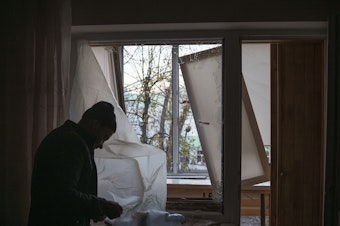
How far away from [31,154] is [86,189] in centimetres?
42

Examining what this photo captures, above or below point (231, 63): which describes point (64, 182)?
below

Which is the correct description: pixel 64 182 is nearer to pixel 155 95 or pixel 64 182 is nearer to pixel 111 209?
pixel 111 209

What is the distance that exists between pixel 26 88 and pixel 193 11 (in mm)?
872

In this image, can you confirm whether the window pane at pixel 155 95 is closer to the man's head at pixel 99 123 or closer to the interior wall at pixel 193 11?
the interior wall at pixel 193 11

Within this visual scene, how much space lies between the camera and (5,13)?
62.1 inches

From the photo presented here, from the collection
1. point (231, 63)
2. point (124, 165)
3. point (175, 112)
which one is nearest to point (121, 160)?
point (124, 165)

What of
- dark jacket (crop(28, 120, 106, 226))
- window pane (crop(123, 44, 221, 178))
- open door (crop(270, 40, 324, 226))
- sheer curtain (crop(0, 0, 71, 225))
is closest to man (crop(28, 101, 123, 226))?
dark jacket (crop(28, 120, 106, 226))

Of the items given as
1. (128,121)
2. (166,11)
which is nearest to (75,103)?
(128,121)

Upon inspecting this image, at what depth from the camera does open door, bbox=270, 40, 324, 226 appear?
2.16 metres

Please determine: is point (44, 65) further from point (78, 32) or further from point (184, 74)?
point (184, 74)

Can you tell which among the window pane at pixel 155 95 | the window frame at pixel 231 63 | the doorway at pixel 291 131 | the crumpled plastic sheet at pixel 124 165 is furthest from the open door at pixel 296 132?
the crumpled plastic sheet at pixel 124 165

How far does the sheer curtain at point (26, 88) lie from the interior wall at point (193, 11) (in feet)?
0.57

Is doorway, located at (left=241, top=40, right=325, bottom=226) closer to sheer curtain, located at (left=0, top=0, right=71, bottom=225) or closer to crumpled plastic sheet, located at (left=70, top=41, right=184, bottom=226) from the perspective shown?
crumpled plastic sheet, located at (left=70, top=41, right=184, bottom=226)

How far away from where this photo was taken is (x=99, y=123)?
4.67ft
